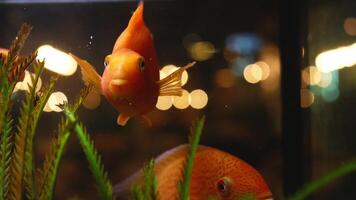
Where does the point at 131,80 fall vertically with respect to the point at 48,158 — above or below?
above

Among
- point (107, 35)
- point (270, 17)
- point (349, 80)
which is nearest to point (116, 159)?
point (107, 35)

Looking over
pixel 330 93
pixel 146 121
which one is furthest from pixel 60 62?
pixel 330 93

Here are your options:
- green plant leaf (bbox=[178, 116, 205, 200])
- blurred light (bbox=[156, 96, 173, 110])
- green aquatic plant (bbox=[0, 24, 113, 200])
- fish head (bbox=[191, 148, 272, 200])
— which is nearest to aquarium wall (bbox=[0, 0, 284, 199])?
blurred light (bbox=[156, 96, 173, 110])

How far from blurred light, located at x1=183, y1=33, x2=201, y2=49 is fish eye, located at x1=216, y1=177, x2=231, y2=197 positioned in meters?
0.80

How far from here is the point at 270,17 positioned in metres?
2.22

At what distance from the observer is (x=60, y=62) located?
6.31ft

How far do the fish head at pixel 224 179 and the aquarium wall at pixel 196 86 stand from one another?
0.54 m

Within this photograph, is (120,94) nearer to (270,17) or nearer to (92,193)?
(92,193)

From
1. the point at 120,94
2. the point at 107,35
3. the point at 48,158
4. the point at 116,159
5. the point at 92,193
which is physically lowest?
the point at 92,193

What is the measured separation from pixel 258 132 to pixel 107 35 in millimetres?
834

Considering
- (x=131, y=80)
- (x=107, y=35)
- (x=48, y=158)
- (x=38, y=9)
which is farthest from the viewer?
(x=38, y=9)

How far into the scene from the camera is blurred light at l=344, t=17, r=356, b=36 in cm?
218

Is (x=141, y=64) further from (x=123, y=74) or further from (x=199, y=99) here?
(x=199, y=99)

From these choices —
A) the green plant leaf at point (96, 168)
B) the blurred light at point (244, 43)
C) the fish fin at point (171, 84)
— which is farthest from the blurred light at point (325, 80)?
the green plant leaf at point (96, 168)
